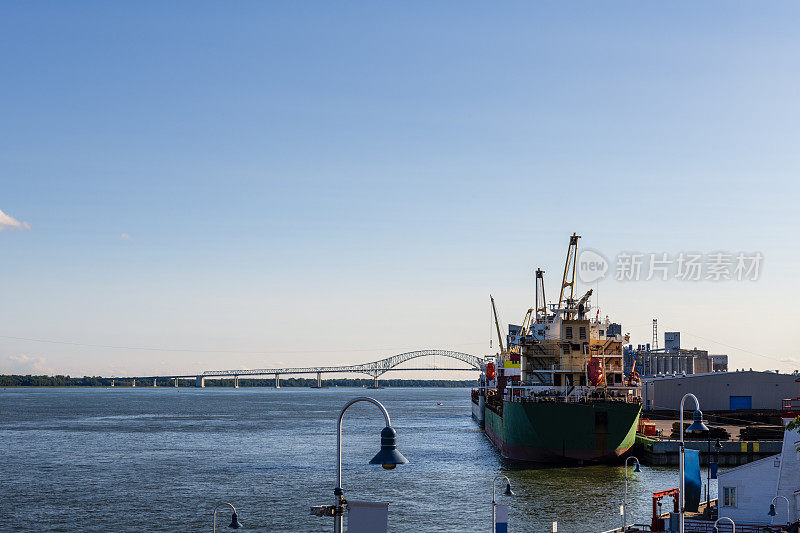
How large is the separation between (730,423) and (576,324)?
43283mm

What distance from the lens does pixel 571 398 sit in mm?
83125

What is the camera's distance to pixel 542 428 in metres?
73.8

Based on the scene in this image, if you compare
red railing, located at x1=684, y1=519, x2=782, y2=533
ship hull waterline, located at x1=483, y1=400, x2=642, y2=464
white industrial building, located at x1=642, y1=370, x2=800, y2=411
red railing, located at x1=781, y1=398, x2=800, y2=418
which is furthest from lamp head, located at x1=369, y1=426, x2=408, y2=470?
white industrial building, located at x1=642, y1=370, x2=800, y2=411

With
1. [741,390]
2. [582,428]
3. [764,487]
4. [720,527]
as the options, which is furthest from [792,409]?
[741,390]

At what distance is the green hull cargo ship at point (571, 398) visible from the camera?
73.4m

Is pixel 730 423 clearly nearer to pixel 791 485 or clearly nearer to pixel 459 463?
pixel 459 463

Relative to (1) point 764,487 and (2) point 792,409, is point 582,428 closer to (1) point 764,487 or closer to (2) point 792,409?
(1) point 764,487

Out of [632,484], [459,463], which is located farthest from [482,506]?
[459,463]

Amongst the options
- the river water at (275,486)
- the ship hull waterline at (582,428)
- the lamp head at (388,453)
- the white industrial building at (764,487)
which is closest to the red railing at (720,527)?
the white industrial building at (764,487)

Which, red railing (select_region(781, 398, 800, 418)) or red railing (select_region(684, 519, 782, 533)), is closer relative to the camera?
red railing (select_region(684, 519, 782, 533))

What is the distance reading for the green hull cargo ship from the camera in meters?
73.4

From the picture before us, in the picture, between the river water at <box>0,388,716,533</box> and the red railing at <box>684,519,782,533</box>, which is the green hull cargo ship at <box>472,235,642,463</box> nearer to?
the river water at <box>0,388,716,533</box>

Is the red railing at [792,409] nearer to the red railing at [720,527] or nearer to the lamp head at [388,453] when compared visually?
the red railing at [720,527]

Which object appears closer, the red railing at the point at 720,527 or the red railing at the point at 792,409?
the red railing at the point at 720,527
